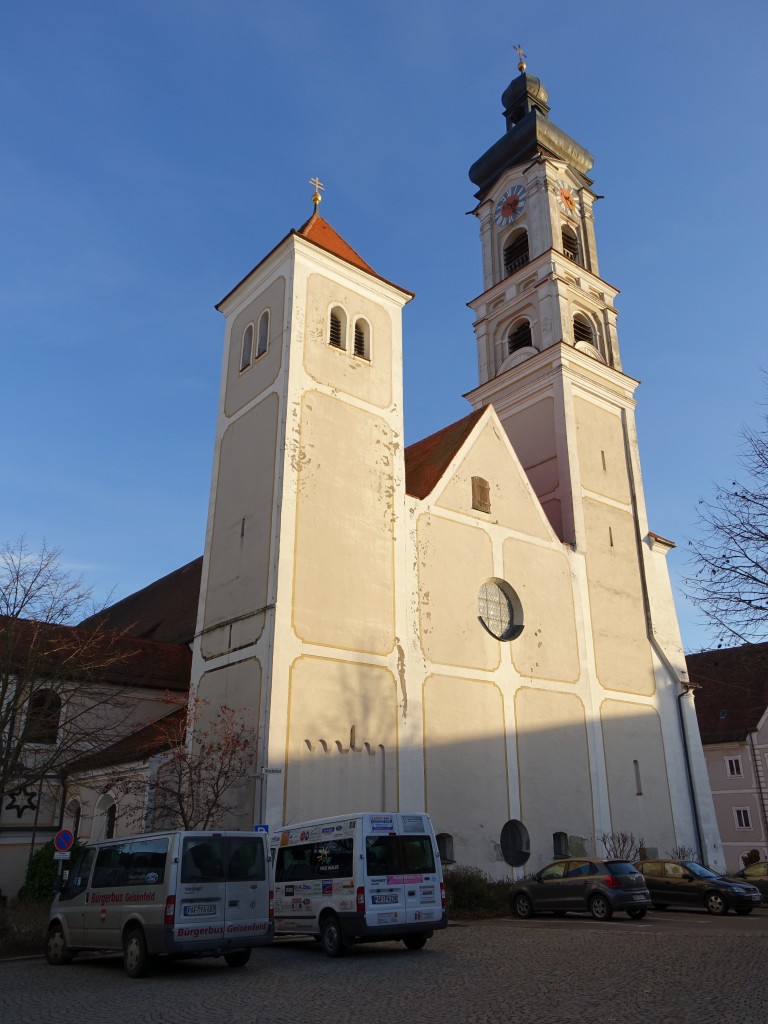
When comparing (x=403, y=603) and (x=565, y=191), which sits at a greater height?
(x=565, y=191)

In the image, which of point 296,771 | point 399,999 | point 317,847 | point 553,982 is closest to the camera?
point 399,999

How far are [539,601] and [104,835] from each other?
13.8 meters

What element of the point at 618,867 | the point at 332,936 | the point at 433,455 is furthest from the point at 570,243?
the point at 332,936

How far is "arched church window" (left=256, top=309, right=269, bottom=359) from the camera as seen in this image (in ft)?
80.6

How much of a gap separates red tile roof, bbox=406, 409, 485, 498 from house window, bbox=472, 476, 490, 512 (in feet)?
3.58

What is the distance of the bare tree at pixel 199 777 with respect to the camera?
59.7 ft

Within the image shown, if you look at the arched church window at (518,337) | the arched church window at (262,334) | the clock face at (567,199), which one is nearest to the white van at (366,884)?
the arched church window at (262,334)

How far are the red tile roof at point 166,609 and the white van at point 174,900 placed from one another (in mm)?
16656

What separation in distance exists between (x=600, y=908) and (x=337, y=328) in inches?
644

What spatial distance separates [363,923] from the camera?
1189 centimetres

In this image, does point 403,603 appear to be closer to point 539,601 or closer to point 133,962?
point 539,601

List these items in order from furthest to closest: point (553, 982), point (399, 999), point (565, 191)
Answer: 1. point (565, 191)
2. point (553, 982)
3. point (399, 999)

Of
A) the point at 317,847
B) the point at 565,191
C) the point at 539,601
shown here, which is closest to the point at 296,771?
the point at 317,847

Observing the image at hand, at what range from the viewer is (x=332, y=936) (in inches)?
486
